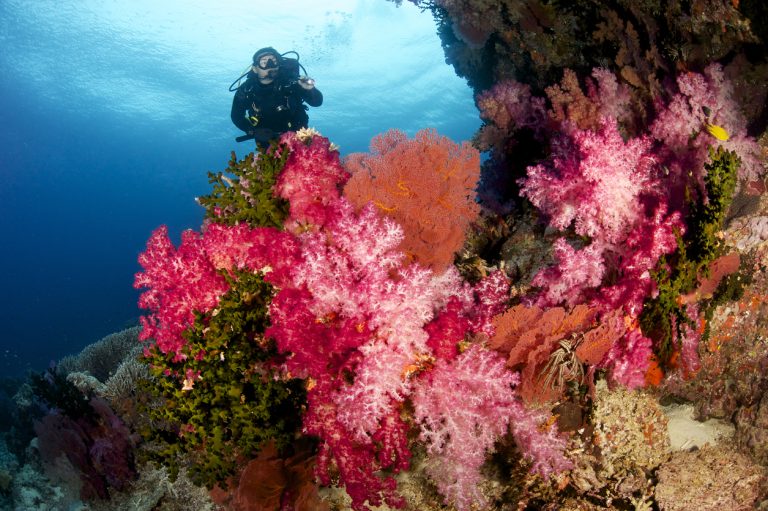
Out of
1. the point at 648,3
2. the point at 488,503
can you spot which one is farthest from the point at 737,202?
the point at 488,503

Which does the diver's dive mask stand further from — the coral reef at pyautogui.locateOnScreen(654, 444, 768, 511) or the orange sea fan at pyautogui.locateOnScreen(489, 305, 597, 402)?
the coral reef at pyautogui.locateOnScreen(654, 444, 768, 511)

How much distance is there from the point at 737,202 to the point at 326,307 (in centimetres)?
388

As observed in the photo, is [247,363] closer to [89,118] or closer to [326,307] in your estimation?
[326,307]

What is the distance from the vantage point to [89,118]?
6303 centimetres

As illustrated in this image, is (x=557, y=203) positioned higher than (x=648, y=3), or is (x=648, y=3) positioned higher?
(x=648, y=3)

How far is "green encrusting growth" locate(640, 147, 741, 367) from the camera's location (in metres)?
3.12

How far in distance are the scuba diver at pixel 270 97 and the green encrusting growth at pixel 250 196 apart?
4872mm

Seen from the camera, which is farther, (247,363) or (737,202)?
(737,202)

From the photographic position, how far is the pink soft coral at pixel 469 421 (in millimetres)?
2850

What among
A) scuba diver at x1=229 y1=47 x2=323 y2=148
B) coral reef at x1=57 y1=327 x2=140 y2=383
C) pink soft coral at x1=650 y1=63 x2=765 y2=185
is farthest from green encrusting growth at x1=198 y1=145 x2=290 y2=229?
coral reef at x1=57 y1=327 x2=140 y2=383

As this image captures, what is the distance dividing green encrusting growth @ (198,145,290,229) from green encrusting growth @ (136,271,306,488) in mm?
661

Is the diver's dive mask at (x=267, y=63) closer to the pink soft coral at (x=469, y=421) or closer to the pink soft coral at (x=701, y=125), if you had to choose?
the pink soft coral at (x=701, y=125)

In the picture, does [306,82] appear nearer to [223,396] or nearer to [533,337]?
[223,396]

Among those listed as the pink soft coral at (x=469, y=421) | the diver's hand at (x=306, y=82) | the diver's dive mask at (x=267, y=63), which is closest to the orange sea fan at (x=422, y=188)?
the pink soft coral at (x=469, y=421)
